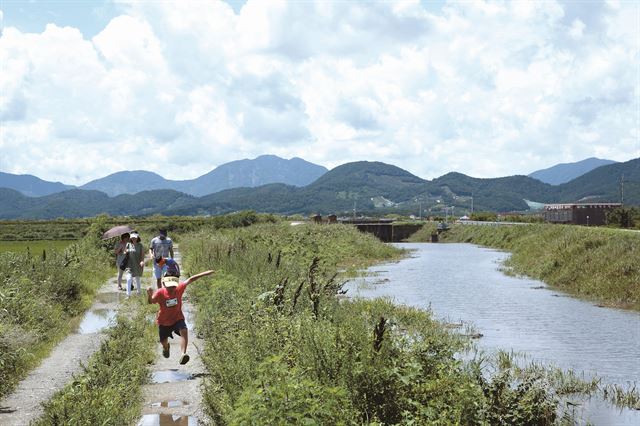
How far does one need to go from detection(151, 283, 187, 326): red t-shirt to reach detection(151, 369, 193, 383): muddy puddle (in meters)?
0.88

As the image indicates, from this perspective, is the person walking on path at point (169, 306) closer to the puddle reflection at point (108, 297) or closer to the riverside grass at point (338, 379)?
the riverside grass at point (338, 379)

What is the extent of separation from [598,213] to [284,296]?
7683cm

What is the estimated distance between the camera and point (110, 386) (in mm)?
10477

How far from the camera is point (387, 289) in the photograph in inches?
1267

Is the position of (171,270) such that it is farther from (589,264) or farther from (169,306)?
(589,264)

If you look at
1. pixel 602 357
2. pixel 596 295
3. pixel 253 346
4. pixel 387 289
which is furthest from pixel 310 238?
pixel 253 346

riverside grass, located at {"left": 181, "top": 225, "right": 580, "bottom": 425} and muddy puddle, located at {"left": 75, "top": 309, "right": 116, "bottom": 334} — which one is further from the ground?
riverside grass, located at {"left": 181, "top": 225, "right": 580, "bottom": 425}

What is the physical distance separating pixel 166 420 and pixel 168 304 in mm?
3280

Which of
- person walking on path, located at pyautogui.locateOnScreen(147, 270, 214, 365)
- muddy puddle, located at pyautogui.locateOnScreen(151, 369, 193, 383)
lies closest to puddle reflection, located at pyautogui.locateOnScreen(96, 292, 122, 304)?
person walking on path, located at pyautogui.locateOnScreen(147, 270, 214, 365)

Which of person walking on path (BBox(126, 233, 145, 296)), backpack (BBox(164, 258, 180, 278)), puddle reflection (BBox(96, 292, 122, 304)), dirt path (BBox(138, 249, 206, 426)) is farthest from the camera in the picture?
puddle reflection (BBox(96, 292, 122, 304))

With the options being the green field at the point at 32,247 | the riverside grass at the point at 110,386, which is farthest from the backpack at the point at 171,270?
the green field at the point at 32,247

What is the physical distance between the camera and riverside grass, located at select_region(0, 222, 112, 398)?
11969 mm

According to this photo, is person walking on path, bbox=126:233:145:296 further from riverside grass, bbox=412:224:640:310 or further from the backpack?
riverside grass, bbox=412:224:640:310

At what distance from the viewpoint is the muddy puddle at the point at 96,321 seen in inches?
680
